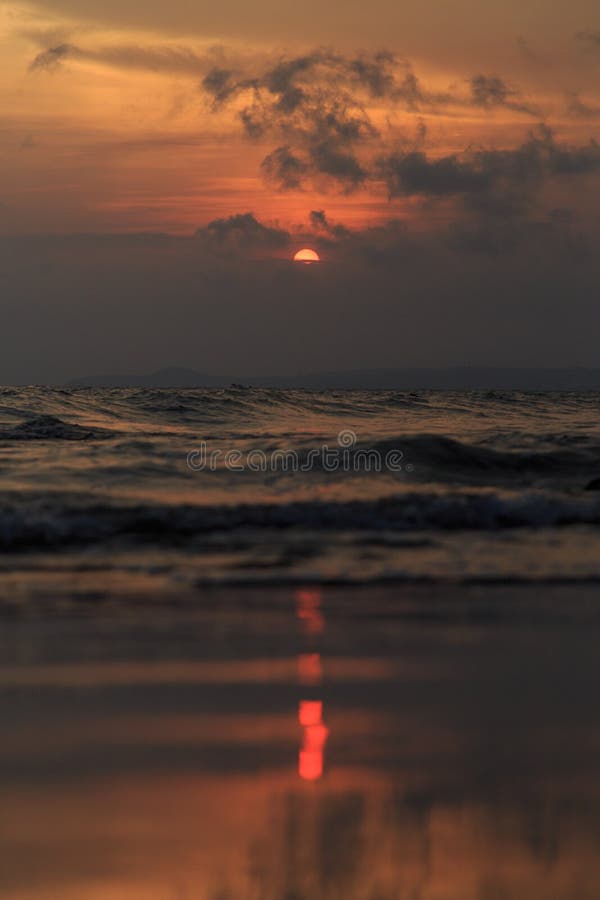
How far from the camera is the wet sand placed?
2576 millimetres

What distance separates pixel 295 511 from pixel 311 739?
5.80m

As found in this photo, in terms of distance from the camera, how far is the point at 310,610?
5.62 meters

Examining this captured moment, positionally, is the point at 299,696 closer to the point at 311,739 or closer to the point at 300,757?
the point at 311,739

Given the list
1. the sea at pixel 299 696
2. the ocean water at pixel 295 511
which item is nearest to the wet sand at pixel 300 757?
the sea at pixel 299 696

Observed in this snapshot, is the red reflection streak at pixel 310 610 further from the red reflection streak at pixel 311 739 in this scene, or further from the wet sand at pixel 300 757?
the red reflection streak at pixel 311 739

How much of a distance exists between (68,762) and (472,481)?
946cm

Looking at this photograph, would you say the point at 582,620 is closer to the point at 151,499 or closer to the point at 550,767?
the point at 550,767

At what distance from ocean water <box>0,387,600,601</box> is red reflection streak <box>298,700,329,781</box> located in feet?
8.33

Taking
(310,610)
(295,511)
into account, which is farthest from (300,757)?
(295,511)

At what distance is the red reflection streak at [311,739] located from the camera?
3.23m

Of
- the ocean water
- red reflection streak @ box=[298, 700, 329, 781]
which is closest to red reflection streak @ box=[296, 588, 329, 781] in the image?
red reflection streak @ box=[298, 700, 329, 781]

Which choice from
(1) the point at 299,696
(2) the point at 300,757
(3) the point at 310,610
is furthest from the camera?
(3) the point at 310,610

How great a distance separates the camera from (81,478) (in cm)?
1109

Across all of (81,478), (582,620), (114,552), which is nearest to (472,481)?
(81,478)
